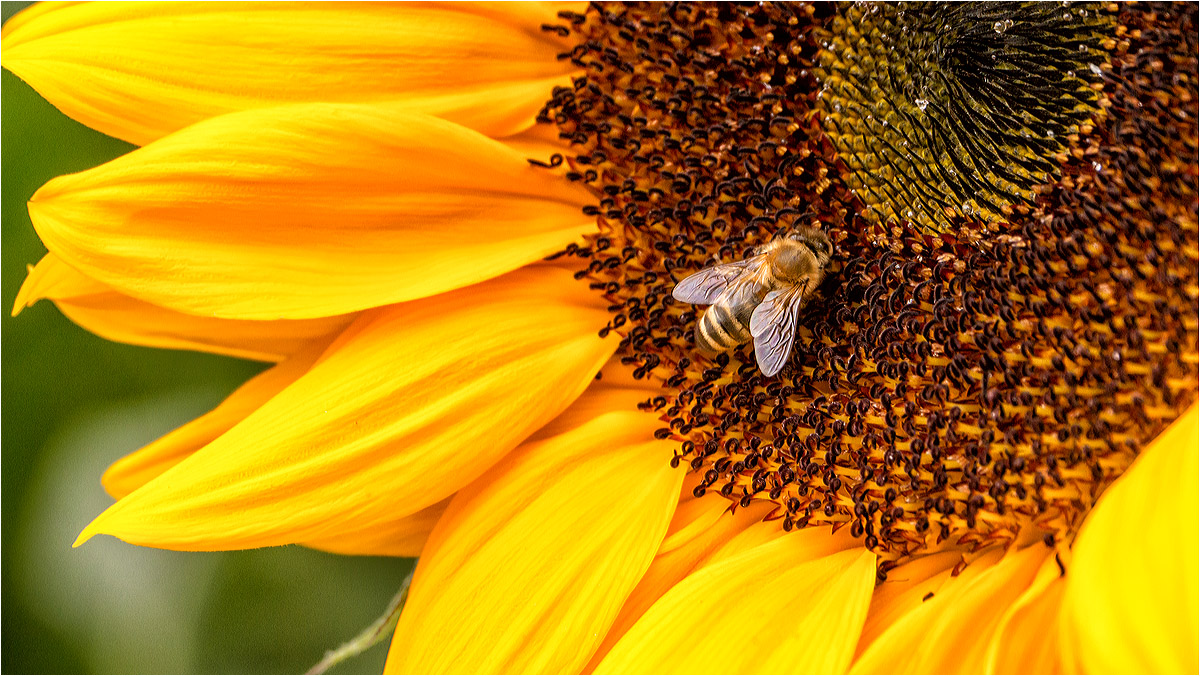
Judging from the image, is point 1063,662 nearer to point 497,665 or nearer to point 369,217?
point 497,665

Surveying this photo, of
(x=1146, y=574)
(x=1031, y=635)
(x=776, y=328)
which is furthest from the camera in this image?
(x=776, y=328)

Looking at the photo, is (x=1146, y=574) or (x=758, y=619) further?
(x=758, y=619)

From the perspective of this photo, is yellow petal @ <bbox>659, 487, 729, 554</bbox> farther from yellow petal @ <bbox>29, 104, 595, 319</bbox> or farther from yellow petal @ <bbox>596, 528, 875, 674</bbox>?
yellow petal @ <bbox>29, 104, 595, 319</bbox>

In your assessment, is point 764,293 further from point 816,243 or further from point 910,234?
point 910,234

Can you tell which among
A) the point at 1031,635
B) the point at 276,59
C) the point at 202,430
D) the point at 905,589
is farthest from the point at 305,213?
the point at 1031,635

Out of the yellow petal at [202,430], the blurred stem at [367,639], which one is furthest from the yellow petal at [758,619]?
the yellow petal at [202,430]

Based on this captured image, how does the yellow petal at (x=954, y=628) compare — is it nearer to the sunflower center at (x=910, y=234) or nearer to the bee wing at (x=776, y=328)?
the sunflower center at (x=910, y=234)

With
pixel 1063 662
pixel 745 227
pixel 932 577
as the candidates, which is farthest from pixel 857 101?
pixel 1063 662
